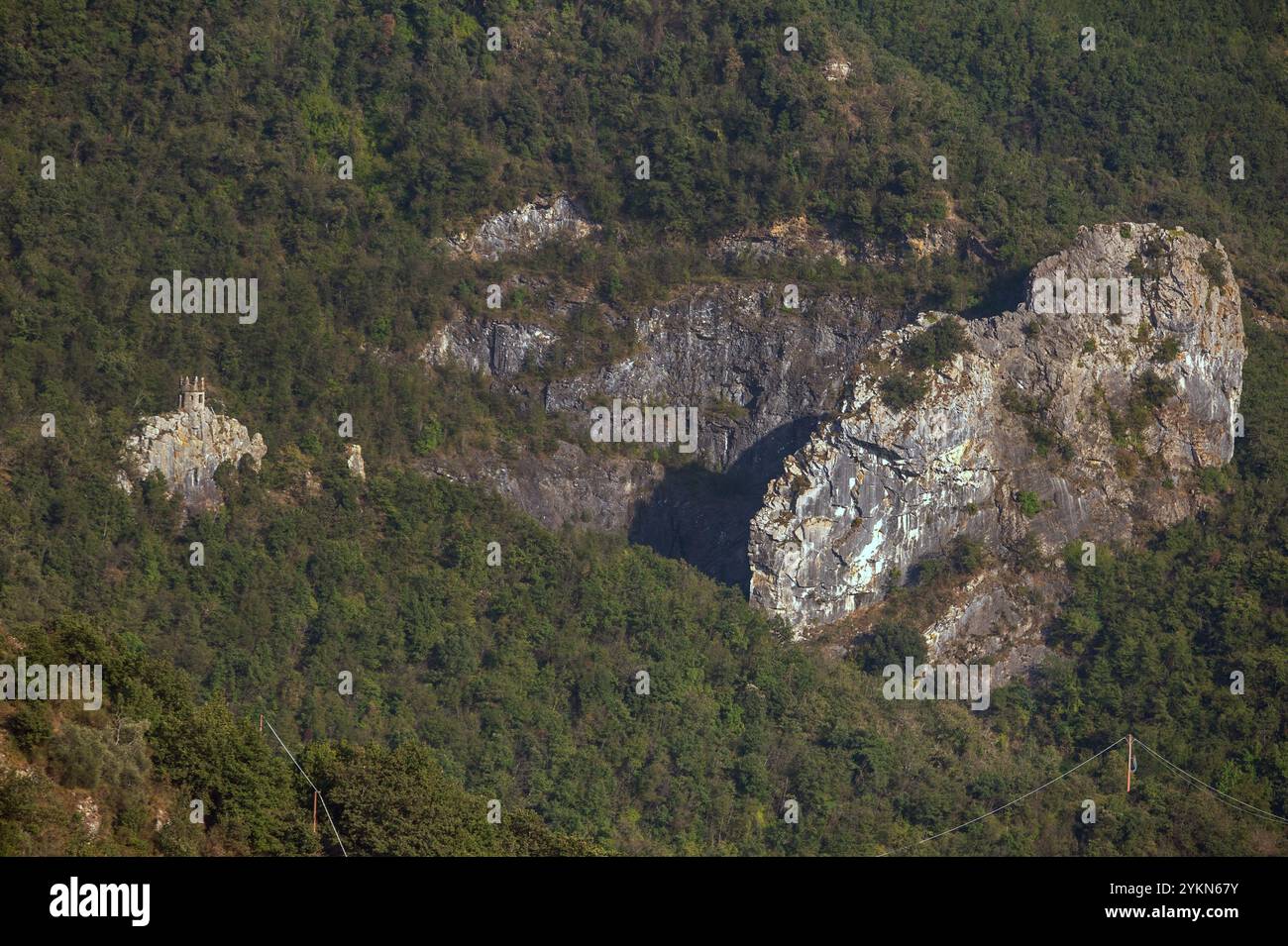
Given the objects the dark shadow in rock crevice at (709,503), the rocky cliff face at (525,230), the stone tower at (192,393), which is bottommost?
the dark shadow in rock crevice at (709,503)

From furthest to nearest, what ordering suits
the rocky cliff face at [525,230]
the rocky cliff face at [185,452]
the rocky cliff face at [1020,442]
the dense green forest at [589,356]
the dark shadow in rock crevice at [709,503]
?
1. the rocky cliff face at [525,230]
2. the dark shadow in rock crevice at [709,503]
3. the rocky cliff face at [1020,442]
4. the rocky cliff face at [185,452]
5. the dense green forest at [589,356]

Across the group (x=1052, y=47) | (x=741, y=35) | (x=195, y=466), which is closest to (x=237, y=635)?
(x=195, y=466)

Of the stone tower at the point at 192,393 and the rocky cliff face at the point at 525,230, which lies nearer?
the stone tower at the point at 192,393

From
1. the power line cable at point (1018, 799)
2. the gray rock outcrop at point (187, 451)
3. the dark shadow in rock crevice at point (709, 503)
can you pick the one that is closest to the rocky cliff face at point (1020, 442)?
the dark shadow in rock crevice at point (709, 503)

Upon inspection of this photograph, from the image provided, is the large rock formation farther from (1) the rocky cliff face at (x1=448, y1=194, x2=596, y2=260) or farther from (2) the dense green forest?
(1) the rocky cliff face at (x1=448, y1=194, x2=596, y2=260)

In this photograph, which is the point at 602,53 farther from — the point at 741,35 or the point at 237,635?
the point at 237,635

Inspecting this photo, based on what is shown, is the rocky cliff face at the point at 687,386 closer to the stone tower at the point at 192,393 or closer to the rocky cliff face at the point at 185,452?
the stone tower at the point at 192,393

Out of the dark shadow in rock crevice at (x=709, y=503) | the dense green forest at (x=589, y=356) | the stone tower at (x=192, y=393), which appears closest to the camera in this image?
the dense green forest at (x=589, y=356)

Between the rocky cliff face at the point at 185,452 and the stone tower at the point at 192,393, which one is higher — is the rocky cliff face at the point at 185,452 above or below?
below
